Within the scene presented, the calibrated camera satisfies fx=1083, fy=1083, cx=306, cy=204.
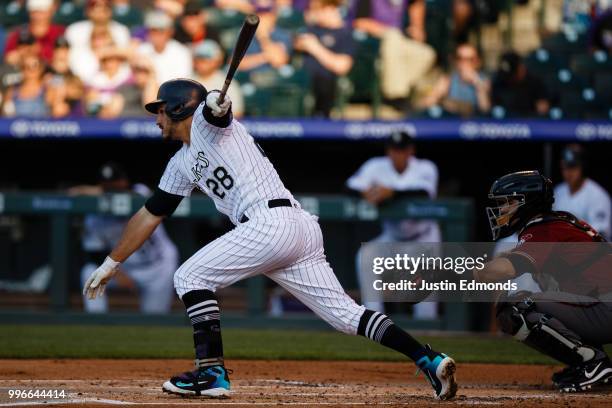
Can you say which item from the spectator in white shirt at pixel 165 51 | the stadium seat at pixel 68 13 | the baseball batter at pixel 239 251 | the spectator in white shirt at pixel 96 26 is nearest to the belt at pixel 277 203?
the baseball batter at pixel 239 251

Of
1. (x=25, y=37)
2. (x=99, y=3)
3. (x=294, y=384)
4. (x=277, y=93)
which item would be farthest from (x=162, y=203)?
(x=25, y=37)

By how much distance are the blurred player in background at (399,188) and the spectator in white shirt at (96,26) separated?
12.4 ft

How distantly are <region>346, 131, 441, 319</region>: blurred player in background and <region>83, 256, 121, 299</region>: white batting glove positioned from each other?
12.8ft

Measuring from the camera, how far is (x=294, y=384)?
5.90m

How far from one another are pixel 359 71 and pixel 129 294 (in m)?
3.62

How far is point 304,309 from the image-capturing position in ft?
30.9

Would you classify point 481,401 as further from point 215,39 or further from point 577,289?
point 215,39

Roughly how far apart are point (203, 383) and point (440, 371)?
43.3 inches

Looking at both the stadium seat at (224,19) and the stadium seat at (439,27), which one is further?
the stadium seat at (224,19)

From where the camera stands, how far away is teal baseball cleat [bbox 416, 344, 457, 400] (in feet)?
16.4

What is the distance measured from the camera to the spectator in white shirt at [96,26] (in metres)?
12.0

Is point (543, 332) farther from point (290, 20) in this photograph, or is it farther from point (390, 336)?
point (290, 20)

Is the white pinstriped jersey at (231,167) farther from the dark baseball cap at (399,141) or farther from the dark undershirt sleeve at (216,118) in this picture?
the dark baseball cap at (399,141)

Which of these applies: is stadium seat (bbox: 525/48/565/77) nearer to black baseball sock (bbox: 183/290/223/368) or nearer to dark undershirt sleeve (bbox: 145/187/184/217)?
dark undershirt sleeve (bbox: 145/187/184/217)
